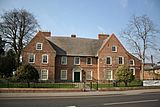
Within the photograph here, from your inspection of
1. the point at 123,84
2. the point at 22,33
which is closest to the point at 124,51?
the point at 123,84

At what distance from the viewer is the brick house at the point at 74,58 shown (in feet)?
138

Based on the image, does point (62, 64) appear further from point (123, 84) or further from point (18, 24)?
point (123, 84)

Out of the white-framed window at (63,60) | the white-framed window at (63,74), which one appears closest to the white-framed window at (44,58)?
the white-framed window at (63,60)

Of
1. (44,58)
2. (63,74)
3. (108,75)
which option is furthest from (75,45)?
(108,75)

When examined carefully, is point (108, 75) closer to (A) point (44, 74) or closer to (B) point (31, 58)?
(A) point (44, 74)

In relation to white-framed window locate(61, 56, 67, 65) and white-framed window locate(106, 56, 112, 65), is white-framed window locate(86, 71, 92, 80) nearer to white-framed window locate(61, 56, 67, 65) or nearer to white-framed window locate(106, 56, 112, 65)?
white-framed window locate(106, 56, 112, 65)

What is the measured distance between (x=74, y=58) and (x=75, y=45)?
368 cm

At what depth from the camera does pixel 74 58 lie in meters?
45.2

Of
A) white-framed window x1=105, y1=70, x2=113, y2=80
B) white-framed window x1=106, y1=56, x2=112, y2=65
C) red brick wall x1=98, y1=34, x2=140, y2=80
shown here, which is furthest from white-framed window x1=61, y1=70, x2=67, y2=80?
white-framed window x1=106, y1=56, x2=112, y2=65

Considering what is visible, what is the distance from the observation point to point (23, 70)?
26484 millimetres

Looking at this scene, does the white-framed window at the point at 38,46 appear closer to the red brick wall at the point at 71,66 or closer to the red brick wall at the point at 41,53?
the red brick wall at the point at 41,53

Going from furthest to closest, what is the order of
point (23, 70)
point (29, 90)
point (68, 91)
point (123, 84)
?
point (123, 84)
point (23, 70)
point (68, 91)
point (29, 90)

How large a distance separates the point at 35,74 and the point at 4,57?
16999 millimetres

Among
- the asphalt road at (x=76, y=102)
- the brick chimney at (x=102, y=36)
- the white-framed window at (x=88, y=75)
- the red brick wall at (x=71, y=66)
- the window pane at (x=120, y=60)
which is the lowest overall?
the asphalt road at (x=76, y=102)
